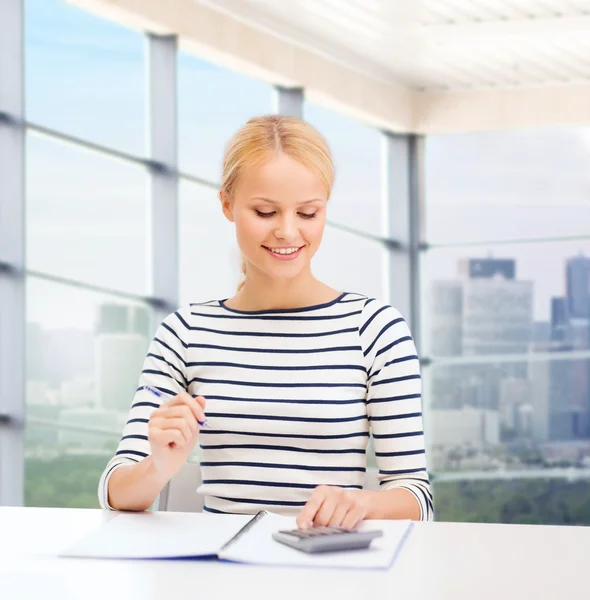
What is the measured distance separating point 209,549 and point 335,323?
26.4 inches

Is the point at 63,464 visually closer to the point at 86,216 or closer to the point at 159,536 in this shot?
the point at 86,216

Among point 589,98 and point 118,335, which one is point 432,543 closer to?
point 118,335

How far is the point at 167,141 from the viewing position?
5359 millimetres

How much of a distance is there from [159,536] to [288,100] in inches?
212

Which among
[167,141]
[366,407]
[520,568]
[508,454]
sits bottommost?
[508,454]

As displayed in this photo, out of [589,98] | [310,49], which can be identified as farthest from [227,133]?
[589,98]

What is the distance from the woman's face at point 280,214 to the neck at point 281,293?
89mm

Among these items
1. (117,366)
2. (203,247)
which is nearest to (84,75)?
(203,247)

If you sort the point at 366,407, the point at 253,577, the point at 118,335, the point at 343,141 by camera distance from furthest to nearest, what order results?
the point at 343,141, the point at 118,335, the point at 366,407, the point at 253,577

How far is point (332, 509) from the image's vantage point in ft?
4.34

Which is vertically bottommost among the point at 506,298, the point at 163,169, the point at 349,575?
the point at 349,575

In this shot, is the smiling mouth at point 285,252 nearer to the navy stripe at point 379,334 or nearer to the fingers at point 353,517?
the navy stripe at point 379,334

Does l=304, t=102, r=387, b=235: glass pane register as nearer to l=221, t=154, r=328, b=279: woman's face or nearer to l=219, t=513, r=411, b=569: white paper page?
l=221, t=154, r=328, b=279: woman's face

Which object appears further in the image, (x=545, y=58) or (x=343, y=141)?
(x=343, y=141)
